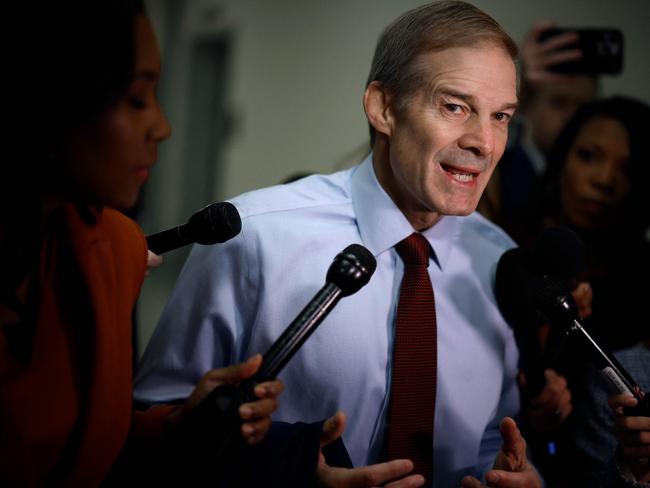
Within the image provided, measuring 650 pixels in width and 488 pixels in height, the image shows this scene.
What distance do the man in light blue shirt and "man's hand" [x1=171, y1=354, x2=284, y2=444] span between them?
0.90ft

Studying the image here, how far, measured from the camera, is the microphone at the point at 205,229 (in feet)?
2.77

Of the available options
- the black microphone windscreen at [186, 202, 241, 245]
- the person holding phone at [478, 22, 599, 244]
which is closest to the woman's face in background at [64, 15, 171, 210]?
the black microphone windscreen at [186, 202, 241, 245]

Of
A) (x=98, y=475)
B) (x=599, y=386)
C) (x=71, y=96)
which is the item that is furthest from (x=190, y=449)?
(x=599, y=386)

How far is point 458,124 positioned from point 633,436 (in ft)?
1.74

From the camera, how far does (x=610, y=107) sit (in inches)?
65.6

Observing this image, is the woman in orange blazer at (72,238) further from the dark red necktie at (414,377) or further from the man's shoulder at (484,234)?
the man's shoulder at (484,234)

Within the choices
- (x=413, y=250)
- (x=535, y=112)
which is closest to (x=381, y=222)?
(x=413, y=250)

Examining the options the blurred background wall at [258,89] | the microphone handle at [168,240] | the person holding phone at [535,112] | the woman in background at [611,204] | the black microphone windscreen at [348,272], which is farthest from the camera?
the blurred background wall at [258,89]

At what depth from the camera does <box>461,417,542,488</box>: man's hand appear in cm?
96

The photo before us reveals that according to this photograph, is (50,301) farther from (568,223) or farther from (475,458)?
(568,223)

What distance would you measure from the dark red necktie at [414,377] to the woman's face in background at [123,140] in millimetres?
517

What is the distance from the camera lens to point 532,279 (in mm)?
1136

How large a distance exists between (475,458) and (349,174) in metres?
0.55

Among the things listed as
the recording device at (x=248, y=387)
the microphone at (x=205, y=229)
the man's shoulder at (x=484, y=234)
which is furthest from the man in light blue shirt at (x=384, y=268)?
the recording device at (x=248, y=387)
